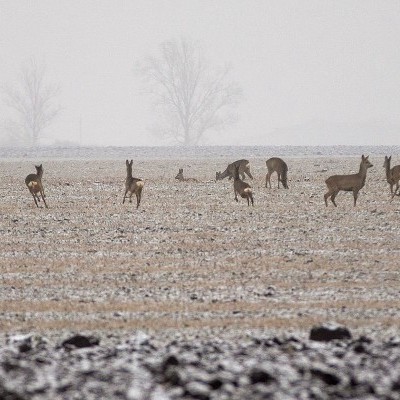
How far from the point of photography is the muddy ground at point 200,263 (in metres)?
13.6

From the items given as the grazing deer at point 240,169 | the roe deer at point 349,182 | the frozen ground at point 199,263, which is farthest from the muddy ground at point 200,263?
the grazing deer at point 240,169

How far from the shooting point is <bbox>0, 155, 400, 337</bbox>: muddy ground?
13.6m

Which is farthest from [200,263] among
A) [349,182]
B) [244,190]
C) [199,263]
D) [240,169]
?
[240,169]

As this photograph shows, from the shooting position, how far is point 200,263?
58.5ft

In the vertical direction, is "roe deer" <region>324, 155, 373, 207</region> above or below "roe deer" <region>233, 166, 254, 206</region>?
above

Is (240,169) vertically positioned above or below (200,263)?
above

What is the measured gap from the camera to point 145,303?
14.6 m

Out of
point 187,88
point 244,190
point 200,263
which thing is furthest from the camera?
point 187,88

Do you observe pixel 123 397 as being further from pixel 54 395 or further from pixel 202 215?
pixel 202 215

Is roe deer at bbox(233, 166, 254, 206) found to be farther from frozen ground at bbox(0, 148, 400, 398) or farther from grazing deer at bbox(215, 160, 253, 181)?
grazing deer at bbox(215, 160, 253, 181)

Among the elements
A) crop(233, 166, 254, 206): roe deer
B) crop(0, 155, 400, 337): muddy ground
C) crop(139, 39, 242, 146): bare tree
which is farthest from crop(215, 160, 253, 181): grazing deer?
crop(139, 39, 242, 146): bare tree

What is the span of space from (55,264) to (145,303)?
3719 mm

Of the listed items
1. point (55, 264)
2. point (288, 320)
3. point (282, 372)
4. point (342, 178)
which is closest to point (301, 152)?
point (342, 178)

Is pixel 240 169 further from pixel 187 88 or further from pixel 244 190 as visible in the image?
pixel 187 88
